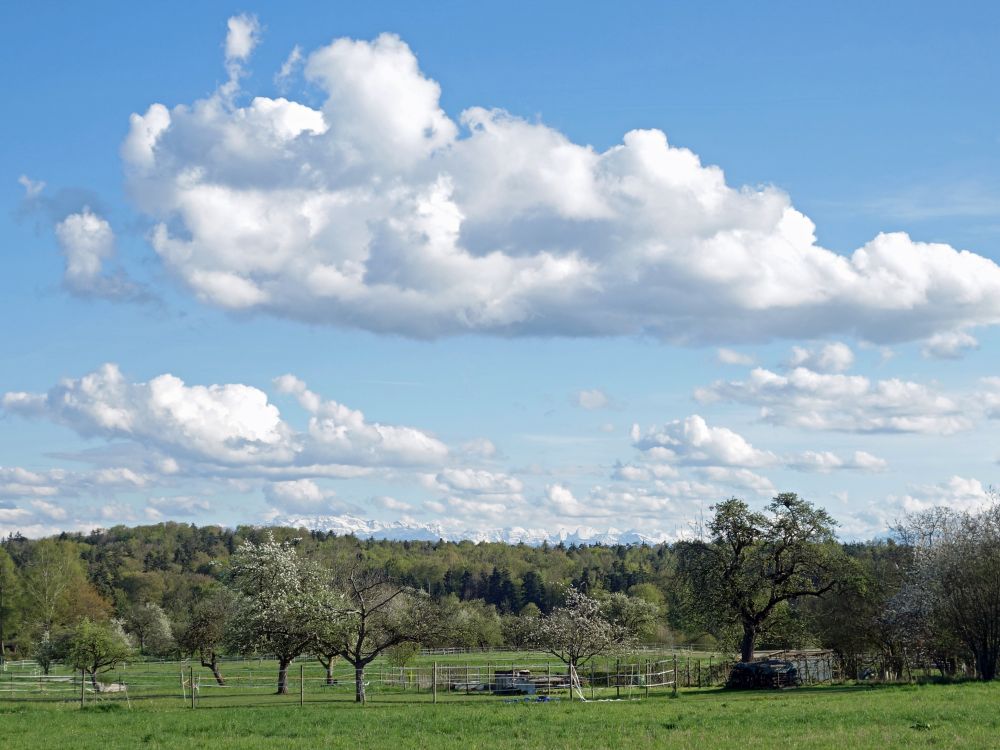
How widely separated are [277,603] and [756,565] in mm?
29511

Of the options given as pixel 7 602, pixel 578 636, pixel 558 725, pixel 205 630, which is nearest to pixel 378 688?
pixel 578 636

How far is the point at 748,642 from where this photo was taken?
61594mm

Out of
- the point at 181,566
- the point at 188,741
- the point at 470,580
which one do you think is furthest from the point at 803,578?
the point at 181,566

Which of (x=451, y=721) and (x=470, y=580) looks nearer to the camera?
(x=451, y=721)

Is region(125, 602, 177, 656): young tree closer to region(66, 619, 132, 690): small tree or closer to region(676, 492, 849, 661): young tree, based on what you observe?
region(66, 619, 132, 690): small tree

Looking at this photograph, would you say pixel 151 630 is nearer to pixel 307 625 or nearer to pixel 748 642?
pixel 307 625

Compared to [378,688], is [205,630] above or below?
above

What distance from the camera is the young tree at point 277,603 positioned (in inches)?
1987

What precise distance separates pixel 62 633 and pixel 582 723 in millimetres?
49724

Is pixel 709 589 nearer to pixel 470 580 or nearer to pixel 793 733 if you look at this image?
pixel 793 733

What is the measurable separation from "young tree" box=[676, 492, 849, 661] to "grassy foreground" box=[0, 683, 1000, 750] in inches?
845

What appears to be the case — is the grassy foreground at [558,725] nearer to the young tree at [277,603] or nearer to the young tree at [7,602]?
the young tree at [277,603]

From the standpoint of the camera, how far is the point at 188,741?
28500 millimetres

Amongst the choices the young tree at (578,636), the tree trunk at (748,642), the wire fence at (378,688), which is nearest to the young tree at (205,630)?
the wire fence at (378,688)
